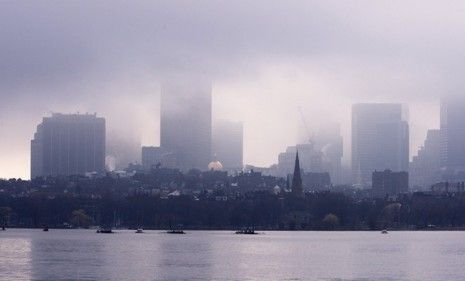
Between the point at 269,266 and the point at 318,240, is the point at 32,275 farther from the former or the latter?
the point at 318,240

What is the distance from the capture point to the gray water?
4660 inches

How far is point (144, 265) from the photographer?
129250mm

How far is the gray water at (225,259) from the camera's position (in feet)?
388

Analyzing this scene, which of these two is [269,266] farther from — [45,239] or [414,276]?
[45,239]

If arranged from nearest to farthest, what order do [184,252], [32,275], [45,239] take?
1. [32,275]
2. [184,252]
3. [45,239]

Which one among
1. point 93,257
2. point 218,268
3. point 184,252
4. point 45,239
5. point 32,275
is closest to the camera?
point 32,275

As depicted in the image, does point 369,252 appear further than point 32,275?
Yes

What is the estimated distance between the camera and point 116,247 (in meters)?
163

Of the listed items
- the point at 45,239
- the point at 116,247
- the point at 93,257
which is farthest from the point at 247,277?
the point at 45,239

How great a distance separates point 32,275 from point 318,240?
8445 cm

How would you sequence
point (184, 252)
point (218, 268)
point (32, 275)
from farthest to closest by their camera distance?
point (184, 252) → point (218, 268) → point (32, 275)

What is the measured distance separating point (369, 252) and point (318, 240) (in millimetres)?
40615

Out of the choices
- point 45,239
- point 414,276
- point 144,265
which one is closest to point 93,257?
point 144,265

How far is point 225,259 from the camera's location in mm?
141125
